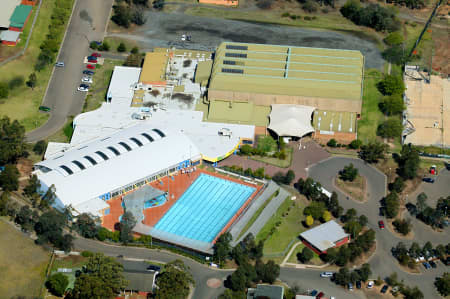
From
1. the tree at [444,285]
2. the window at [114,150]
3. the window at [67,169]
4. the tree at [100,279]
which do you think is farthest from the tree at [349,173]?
the window at [67,169]

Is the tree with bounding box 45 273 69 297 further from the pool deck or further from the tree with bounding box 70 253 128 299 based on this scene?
the pool deck

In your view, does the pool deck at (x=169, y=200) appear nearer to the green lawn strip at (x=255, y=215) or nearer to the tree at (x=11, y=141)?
the green lawn strip at (x=255, y=215)

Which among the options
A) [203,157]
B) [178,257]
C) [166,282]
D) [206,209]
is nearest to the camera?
[166,282]

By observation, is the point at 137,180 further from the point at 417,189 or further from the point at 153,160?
the point at 417,189

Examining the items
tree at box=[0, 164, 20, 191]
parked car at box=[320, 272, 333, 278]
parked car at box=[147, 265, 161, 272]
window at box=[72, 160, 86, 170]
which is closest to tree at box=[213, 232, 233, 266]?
parked car at box=[147, 265, 161, 272]

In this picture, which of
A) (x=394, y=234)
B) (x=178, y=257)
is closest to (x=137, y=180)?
(x=178, y=257)

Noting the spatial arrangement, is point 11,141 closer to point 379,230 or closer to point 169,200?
point 169,200

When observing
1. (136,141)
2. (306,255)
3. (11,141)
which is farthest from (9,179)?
(306,255)
